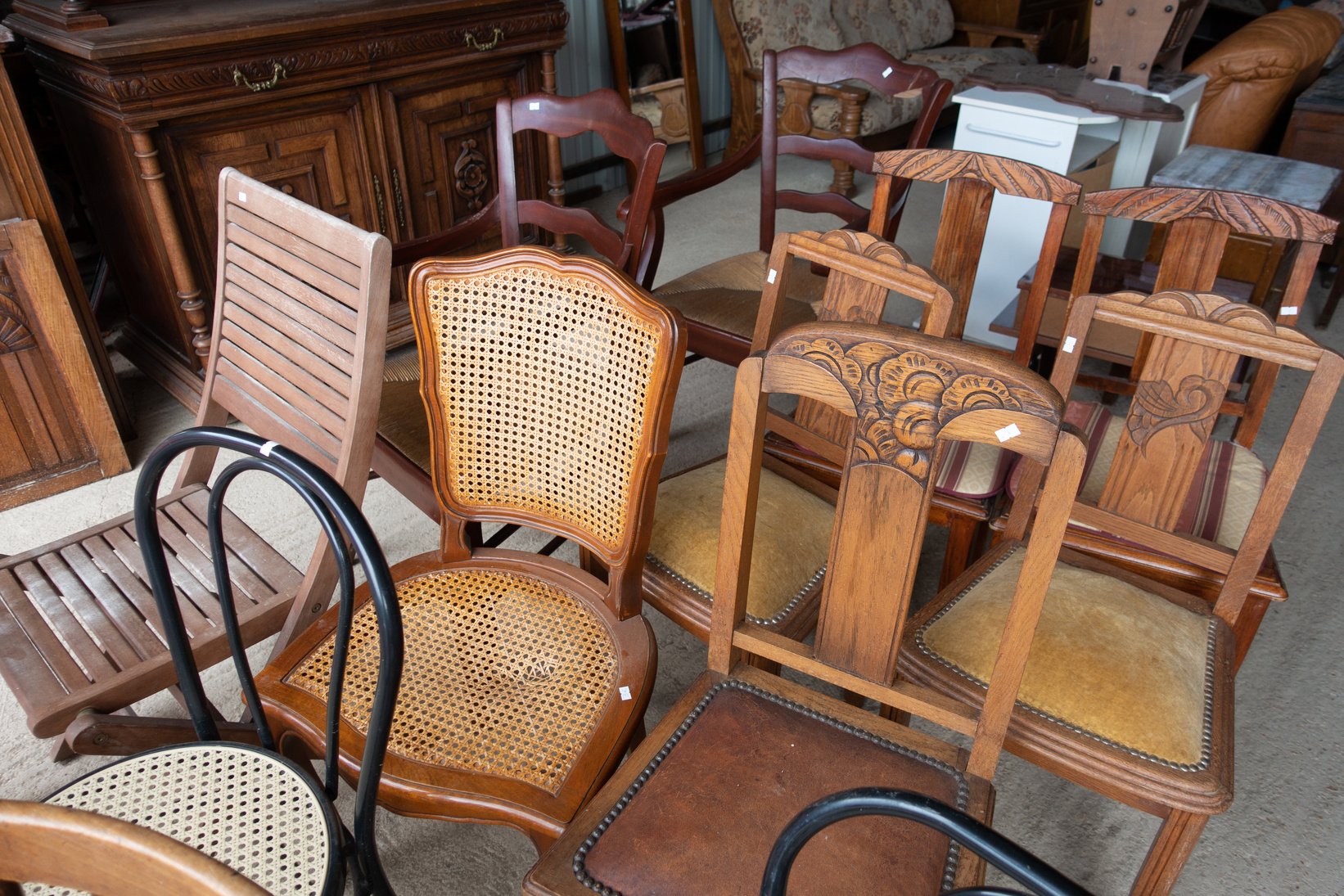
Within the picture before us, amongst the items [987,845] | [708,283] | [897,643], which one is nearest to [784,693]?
[897,643]

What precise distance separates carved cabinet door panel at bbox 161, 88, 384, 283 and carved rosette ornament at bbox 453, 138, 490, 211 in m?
0.27

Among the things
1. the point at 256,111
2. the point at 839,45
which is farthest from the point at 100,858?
the point at 839,45

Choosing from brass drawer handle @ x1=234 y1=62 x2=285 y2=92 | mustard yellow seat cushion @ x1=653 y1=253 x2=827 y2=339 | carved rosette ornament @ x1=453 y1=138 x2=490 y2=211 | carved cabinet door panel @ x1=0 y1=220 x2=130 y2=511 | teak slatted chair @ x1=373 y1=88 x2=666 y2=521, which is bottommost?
carved cabinet door panel @ x1=0 y1=220 x2=130 y2=511

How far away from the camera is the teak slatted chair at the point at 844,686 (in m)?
0.92

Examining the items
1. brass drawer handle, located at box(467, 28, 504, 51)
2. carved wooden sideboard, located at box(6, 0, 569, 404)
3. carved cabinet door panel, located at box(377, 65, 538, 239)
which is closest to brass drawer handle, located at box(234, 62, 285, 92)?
carved wooden sideboard, located at box(6, 0, 569, 404)

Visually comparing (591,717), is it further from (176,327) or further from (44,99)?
(44,99)

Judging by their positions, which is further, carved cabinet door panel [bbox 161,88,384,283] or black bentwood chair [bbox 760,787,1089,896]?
carved cabinet door panel [bbox 161,88,384,283]

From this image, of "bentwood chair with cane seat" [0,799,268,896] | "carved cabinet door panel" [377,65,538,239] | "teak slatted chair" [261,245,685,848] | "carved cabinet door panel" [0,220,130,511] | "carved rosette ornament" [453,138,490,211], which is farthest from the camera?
"carved rosette ornament" [453,138,490,211]

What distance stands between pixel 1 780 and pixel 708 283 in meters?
1.75

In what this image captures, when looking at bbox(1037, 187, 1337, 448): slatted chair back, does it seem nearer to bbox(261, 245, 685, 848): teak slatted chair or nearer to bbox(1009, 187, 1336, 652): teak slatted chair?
bbox(1009, 187, 1336, 652): teak slatted chair

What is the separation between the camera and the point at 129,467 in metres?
2.33

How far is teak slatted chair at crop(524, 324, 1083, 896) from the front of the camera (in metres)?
0.92

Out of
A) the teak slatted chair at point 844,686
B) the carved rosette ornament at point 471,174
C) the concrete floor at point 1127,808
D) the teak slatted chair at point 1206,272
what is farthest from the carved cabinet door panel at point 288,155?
the teak slatted chair at point 1206,272

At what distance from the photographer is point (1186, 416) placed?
131cm
